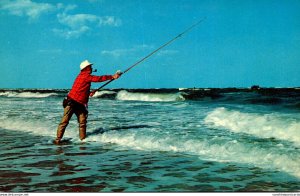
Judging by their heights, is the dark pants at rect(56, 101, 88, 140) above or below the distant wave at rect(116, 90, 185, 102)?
below

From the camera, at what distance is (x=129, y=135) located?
26.0 feet

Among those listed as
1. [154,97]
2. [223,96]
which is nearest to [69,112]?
[223,96]

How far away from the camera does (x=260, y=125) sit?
8969mm

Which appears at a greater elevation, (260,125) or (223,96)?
(223,96)

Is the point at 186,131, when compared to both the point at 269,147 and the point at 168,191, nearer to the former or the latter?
the point at 269,147

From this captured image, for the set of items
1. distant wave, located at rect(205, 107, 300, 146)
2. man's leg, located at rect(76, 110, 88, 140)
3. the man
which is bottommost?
distant wave, located at rect(205, 107, 300, 146)

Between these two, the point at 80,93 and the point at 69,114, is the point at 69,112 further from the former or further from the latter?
the point at 80,93

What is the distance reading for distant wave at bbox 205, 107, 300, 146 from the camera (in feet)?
24.9

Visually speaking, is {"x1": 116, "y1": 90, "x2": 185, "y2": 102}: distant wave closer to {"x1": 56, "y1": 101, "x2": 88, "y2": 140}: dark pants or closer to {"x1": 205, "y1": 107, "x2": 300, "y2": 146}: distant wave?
{"x1": 205, "y1": 107, "x2": 300, "y2": 146}: distant wave

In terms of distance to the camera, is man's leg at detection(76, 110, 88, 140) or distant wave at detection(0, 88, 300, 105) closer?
man's leg at detection(76, 110, 88, 140)

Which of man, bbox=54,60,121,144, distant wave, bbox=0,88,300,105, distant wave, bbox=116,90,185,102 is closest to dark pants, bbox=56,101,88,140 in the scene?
man, bbox=54,60,121,144

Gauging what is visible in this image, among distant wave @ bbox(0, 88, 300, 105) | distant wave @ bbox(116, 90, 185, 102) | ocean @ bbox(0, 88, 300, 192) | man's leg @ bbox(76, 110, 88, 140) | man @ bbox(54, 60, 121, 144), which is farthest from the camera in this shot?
distant wave @ bbox(116, 90, 185, 102)

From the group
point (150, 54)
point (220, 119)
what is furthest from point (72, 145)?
point (220, 119)

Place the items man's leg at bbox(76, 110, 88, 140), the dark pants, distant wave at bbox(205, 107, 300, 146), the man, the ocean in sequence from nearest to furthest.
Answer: the ocean → the man → the dark pants → man's leg at bbox(76, 110, 88, 140) → distant wave at bbox(205, 107, 300, 146)
